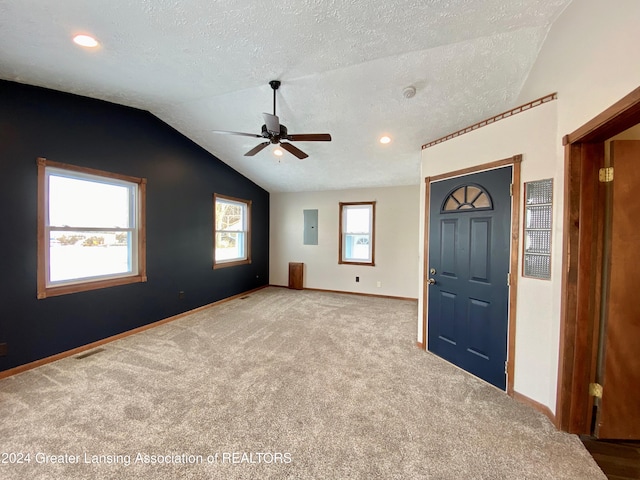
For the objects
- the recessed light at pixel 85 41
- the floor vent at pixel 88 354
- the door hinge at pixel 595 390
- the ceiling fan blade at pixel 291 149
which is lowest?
the floor vent at pixel 88 354

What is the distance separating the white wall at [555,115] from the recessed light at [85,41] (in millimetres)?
3347

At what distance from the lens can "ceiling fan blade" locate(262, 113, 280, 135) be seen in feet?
8.25

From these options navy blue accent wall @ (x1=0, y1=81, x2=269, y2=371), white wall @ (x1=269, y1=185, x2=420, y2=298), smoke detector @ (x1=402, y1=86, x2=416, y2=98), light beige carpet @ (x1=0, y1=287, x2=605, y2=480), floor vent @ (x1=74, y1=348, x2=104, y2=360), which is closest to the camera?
light beige carpet @ (x1=0, y1=287, x2=605, y2=480)

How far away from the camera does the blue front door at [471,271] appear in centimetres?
234

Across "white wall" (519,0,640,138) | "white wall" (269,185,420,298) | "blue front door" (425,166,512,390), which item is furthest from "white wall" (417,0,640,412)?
"white wall" (269,185,420,298)

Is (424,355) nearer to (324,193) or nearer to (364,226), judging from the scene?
(364,226)

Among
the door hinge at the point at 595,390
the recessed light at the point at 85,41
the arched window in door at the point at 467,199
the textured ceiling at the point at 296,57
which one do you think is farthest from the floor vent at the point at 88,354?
the door hinge at the point at 595,390

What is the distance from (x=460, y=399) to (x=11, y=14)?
14.1 ft

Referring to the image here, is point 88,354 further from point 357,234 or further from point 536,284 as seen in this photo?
point 357,234

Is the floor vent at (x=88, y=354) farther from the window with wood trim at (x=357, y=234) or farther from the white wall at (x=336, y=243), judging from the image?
the window with wood trim at (x=357, y=234)

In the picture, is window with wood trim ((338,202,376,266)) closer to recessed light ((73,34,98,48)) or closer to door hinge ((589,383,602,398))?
door hinge ((589,383,602,398))

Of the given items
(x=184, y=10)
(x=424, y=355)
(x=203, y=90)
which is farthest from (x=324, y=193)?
(x=184, y=10)

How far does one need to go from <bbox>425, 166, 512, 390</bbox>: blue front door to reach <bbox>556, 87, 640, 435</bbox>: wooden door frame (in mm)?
486

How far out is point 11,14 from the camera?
164cm
